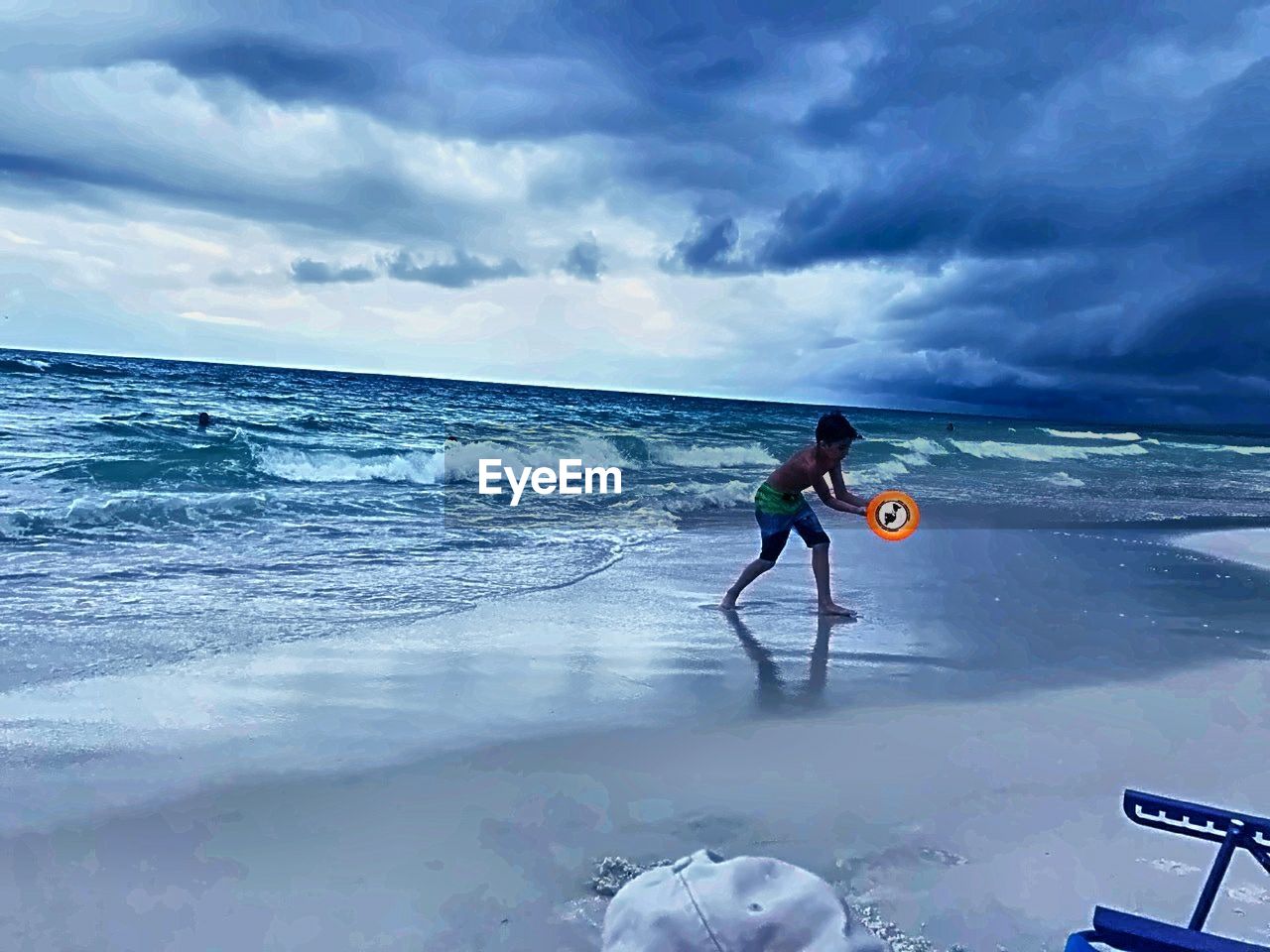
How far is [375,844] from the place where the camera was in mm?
3104

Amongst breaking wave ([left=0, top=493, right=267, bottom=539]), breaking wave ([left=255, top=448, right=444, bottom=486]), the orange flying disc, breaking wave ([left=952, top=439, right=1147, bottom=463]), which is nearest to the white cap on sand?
the orange flying disc

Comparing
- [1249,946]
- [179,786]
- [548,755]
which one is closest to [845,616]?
[548,755]

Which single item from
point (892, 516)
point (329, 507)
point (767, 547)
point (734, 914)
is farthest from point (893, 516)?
point (329, 507)

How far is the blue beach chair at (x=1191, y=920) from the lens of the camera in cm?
178

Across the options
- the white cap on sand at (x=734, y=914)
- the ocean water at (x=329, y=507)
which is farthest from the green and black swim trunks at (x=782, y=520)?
the white cap on sand at (x=734, y=914)

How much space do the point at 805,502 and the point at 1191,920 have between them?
478cm

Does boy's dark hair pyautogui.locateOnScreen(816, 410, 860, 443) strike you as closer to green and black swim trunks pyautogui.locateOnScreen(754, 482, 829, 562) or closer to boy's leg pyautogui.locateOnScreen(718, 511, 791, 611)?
green and black swim trunks pyautogui.locateOnScreen(754, 482, 829, 562)

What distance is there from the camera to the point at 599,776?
3.72 m

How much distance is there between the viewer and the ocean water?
6.34m

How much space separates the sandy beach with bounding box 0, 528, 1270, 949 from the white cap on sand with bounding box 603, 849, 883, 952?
499 millimetres

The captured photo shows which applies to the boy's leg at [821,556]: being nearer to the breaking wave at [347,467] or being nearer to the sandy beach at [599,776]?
the sandy beach at [599,776]

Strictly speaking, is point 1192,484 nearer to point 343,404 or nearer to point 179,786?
point 179,786

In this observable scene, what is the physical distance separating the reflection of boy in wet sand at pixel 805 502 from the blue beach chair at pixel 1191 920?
4.19 meters

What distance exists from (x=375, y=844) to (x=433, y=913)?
1.64 ft
